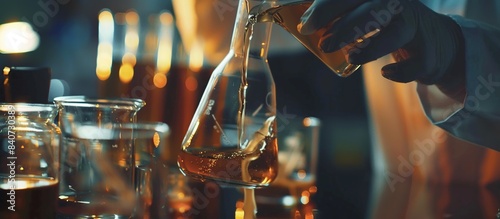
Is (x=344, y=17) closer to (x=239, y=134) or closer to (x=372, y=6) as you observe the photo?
(x=372, y=6)

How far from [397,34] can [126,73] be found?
7.34ft

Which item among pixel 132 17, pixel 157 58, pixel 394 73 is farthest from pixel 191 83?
pixel 394 73

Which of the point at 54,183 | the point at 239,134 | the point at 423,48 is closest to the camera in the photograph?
the point at 54,183

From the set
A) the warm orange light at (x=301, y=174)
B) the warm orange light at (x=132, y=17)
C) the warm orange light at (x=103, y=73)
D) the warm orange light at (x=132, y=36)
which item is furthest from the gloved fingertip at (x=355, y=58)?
the warm orange light at (x=103, y=73)

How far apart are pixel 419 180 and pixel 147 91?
1270 millimetres

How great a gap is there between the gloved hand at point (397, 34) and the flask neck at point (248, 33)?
3.6 inches

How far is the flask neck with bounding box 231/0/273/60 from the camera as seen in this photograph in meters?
1.21

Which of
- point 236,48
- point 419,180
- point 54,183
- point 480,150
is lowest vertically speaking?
point 419,180

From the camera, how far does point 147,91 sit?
3043mm

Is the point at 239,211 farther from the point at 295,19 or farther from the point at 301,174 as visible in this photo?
the point at 301,174

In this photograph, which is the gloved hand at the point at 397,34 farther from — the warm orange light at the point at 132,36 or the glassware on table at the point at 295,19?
the warm orange light at the point at 132,36

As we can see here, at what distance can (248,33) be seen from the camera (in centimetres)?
122

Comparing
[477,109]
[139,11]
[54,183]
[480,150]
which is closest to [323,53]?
[54,183]

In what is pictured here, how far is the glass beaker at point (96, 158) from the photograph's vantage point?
3.63 feet
